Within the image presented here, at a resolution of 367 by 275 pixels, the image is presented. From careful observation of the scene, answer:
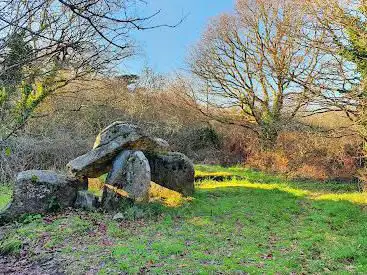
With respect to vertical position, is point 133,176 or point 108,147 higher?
point 108,147

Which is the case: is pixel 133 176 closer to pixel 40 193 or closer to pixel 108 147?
pixel 108 147

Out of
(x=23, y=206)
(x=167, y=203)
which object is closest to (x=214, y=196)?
(x=167, y=203)

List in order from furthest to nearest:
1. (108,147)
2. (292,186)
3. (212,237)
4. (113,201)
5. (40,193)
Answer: (292,186) → (108,147) → (113,201) → (40,193) → (212,237)

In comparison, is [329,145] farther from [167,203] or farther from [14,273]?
[14,273]

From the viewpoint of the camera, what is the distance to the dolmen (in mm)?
8766

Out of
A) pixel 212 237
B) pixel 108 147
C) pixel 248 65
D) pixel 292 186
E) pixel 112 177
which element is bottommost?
pixel 212 237

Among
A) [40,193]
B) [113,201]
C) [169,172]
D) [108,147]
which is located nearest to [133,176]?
[113,201]

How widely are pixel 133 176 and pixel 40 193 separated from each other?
7.59 feet

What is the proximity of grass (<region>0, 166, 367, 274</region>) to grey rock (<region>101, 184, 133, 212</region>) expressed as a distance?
0.37 meters

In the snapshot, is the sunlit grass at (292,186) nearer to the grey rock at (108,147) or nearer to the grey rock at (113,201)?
the grey rock at (108,147)

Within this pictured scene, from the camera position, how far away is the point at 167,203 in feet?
32.5

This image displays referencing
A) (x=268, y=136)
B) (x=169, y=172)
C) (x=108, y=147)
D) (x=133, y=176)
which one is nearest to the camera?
(x=133, y=176)

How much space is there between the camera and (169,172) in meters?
10.6

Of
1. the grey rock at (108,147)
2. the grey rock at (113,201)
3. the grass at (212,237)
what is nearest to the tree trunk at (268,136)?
the grass at (212,237)
